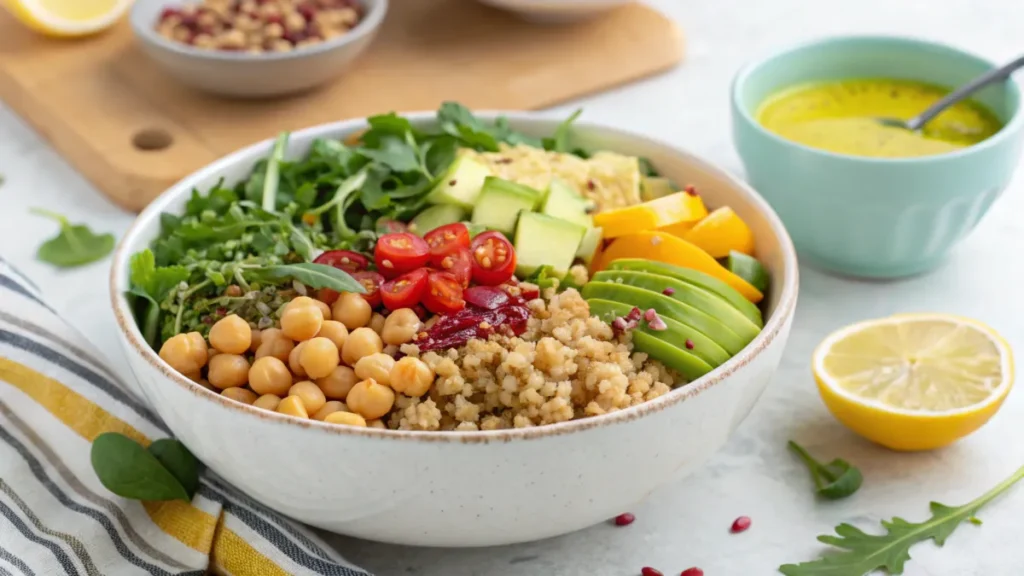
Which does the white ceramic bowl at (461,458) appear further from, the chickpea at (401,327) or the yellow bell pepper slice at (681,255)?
the chickpea at (401,327)

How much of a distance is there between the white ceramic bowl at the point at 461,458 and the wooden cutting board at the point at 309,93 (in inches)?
48.7

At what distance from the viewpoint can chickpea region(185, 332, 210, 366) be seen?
198 centimetres

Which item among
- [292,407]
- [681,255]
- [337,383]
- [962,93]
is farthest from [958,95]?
[292,407]

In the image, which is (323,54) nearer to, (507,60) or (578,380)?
(507,60)

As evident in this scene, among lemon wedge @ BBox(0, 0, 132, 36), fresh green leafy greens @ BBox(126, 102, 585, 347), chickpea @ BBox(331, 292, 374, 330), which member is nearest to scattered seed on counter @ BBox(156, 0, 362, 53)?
lemon wedge @ BBox(0, 0, 132, 36)

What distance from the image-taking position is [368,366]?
190 centimetres

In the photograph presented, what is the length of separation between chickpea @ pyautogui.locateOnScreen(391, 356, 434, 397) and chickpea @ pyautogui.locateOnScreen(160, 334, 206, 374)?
356 mm

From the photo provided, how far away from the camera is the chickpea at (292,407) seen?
184 centimetres

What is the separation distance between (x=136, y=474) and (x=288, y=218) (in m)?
0.58

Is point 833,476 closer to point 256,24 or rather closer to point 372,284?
point 372,284

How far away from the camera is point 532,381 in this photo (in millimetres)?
1828

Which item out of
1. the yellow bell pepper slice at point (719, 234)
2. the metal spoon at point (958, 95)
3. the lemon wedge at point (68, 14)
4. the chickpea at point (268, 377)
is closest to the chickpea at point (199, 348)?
the chickpea at point (268, 377)

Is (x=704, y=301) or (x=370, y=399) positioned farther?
(x=704, y=301)

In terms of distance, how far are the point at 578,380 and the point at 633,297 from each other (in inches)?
9.3
